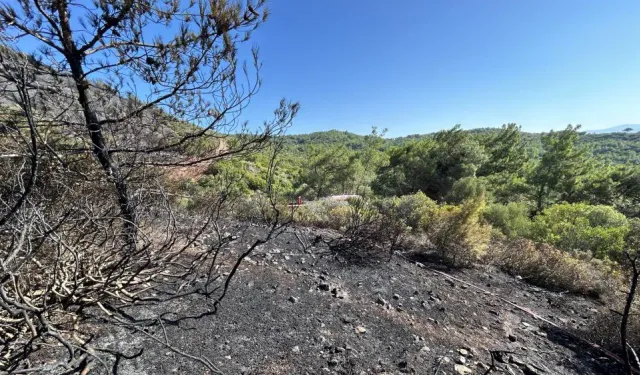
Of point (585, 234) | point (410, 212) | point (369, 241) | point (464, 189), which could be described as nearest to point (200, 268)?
point (369, 241)

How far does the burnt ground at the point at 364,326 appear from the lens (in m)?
2.39

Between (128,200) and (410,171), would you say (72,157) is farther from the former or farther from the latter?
(410,171)

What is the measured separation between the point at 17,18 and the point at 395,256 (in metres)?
5.29

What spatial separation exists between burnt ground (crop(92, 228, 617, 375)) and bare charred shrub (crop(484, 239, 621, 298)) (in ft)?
1.44

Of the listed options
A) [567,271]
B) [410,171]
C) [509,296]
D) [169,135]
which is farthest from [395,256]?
[410,171]

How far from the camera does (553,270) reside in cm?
515

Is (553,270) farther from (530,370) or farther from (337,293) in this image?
(337,293)

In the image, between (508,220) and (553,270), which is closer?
(553,270)

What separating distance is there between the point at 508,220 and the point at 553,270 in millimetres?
4608

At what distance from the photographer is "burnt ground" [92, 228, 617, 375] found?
2.39 m

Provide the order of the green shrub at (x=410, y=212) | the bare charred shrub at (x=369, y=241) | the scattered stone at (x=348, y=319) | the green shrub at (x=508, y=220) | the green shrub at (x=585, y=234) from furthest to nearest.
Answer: the green shrub at (x=508, y=220)
the green shrub at (x=585, y=234)
the green shrub at (x=410, y=212)
the bare charred shrub at (x=369, y=241)
the scattered stone at (x=348, y=319)

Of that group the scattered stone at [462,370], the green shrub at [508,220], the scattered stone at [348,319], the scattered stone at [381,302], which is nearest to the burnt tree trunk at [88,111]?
the scattered stone at [348,319]

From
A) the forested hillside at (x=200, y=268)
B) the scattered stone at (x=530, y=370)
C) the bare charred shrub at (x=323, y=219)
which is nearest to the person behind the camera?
the forested hillside at (x=200, y=268)

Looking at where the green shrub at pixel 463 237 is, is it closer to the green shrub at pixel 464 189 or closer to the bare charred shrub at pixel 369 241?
the bare charred shrub at pixel 369 241
